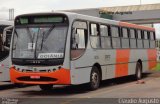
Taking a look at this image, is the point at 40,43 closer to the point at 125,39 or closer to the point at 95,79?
the point at 95,79

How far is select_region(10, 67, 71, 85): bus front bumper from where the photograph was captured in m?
15.9

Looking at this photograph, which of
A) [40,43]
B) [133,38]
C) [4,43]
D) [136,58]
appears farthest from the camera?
[136,58]

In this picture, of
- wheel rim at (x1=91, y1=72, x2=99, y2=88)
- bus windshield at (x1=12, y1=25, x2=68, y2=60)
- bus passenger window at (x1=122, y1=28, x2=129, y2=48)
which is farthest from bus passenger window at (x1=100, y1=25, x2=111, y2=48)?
bus windshield at (x1=12, y1=25, x2=68, y2=60)

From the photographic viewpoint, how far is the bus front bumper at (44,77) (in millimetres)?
15914

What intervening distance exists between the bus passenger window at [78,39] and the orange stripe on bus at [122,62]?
148 inches

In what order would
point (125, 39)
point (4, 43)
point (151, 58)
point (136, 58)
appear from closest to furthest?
point (4, 43) → point (125, 39) → point (136, 58) → point (151, 58)

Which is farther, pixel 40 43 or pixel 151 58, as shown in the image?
pixel 151 58

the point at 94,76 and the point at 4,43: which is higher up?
the point at 4,43

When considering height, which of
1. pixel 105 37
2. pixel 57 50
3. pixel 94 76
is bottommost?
pixel 94 76

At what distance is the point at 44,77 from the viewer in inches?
635

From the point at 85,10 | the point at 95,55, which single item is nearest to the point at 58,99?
the point at 95,55

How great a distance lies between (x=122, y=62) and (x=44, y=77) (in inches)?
243

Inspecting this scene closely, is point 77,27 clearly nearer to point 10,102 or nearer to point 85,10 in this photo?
point 10,102

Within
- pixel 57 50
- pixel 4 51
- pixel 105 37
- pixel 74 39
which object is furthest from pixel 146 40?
pixel 57 50
